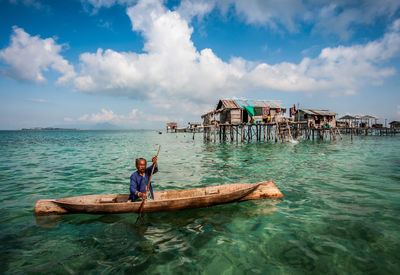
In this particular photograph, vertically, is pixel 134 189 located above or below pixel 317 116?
below

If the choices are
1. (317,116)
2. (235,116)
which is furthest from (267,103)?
(317,116)

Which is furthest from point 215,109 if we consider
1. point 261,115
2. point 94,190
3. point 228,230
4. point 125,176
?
point 228,230

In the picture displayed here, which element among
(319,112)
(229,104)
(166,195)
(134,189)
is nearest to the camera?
(134,189)

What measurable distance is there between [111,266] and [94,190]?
5919 millimetres

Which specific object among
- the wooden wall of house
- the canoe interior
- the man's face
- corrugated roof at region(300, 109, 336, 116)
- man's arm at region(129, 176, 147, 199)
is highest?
corrugated roof at region(300, 109, 336, 116)

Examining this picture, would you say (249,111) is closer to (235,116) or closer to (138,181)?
(235,116)

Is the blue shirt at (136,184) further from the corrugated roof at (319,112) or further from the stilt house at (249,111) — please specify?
the corrugated roof at (319,112)

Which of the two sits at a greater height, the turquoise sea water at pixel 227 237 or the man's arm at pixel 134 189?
the man's arm at pixel 134 189

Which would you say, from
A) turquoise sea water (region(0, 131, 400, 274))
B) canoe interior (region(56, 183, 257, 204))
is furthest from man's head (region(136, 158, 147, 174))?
turquoise sea water (region(0, 131, 400, 274))

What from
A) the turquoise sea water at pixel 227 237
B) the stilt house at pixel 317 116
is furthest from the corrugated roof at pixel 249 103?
the turquoise sea water at pixel 227 237

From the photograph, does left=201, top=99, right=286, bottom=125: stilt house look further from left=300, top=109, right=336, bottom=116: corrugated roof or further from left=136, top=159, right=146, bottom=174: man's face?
left=136, top=159, right=146, bottom=174: man's face

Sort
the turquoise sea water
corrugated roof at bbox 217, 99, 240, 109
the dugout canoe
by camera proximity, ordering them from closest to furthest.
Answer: the turquoise sea water < the dugout canoe < corrugated roof at bbox 217, 99, 240, 109

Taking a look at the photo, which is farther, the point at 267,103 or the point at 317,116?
the point at 317,116

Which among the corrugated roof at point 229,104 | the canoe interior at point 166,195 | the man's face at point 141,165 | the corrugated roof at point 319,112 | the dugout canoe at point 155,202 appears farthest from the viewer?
the corrugated roof at point 319,112
